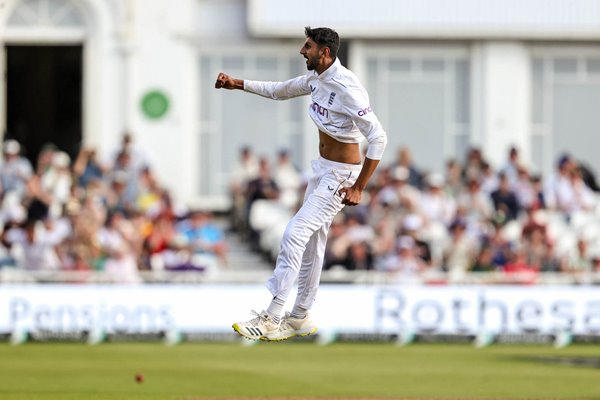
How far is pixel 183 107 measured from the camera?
2675cm

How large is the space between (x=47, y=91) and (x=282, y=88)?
19273 mm

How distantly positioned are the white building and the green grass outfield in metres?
5.78

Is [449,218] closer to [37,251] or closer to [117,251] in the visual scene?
[117,251]

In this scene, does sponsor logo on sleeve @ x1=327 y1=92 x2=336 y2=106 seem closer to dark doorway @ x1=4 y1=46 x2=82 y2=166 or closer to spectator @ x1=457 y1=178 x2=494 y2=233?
spectator @ x1=457 y1=178 x2=494 y2=233

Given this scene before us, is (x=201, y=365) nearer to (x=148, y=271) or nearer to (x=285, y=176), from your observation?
(x=148, y=271)

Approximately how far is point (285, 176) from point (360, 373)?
22.1ft

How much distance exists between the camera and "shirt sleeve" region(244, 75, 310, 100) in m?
12.9

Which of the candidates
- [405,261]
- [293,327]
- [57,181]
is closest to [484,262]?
[405,261]

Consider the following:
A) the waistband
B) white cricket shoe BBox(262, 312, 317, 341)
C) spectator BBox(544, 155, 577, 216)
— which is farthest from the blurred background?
the waistband

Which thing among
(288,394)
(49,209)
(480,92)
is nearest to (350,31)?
(480,92)

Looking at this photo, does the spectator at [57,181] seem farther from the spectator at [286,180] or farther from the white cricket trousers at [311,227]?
the white cricket trousers at [311,227]

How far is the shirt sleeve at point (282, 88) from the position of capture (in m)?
12.9

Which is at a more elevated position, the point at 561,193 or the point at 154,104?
the point at 154,104

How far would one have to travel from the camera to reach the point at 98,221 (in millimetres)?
22328
